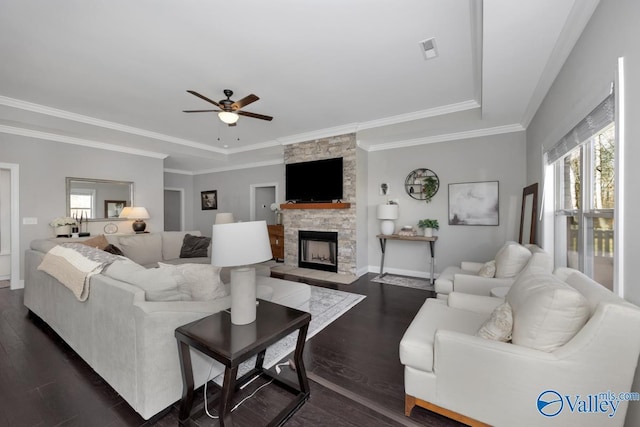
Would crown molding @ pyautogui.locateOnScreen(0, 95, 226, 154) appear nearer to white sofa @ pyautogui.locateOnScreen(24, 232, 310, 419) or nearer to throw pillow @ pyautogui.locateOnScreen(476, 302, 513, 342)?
white sofa @ pyautogui.locateOnScreen(24, 232, 310, 419)

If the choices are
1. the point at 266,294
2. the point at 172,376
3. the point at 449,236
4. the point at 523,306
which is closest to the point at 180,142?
the point at 266,294

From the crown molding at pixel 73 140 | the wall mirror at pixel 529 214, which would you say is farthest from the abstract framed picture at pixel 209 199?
the wall mirror at pixel 529 214

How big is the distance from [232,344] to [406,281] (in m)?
3.87

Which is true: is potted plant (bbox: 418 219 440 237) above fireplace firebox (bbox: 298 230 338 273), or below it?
above

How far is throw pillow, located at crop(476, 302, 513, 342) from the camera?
1.46 meters

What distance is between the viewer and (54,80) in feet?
10.3

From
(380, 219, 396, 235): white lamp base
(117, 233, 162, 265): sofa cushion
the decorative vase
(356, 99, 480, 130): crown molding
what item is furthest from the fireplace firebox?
the decorative vase

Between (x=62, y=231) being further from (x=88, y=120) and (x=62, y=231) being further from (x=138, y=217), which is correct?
(x=88, y=120)

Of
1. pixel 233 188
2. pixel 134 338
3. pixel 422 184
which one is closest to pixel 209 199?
pixel 233 188

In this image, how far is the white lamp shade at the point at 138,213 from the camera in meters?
5.27

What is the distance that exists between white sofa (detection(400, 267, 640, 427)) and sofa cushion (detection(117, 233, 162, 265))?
14.1ft

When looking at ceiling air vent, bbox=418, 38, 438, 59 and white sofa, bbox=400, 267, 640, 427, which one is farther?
ceiling air vent, bbox=418, 38, 438, 59

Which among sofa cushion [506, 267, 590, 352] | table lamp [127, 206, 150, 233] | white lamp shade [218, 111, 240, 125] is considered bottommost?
sofa cushion [506, 267, 590, 352]

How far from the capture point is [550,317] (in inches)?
51.2
